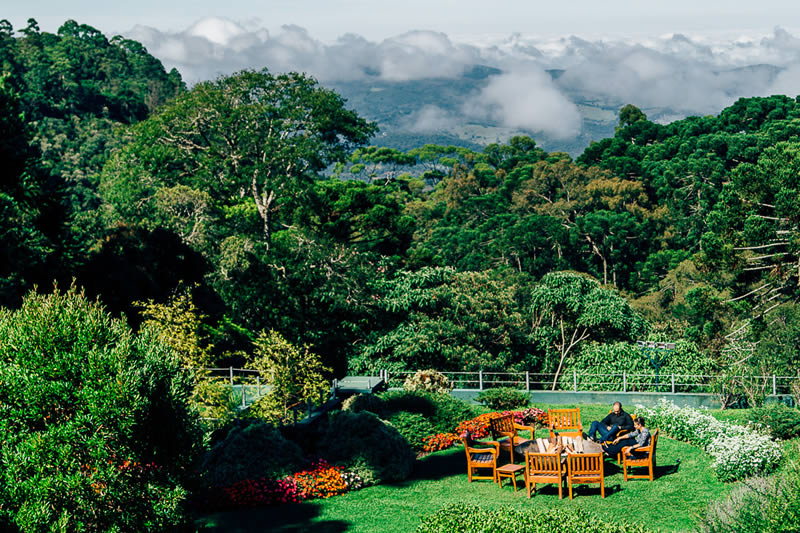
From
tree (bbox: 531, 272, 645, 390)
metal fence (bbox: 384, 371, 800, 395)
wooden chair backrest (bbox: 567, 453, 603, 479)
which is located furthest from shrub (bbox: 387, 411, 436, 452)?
tree (bbox: 531, 272, 645, 390)

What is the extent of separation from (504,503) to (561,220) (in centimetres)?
4147

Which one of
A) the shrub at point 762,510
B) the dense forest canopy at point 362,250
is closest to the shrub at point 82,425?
the shrub at point 762,510

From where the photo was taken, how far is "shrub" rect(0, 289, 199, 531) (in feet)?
23.4

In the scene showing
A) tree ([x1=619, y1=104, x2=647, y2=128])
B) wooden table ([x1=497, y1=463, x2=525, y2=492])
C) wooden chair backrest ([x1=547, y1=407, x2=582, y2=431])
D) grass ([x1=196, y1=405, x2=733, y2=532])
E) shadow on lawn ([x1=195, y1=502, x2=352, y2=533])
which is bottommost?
shadow on lawn ([x1=195, y1=502, x2=352, y2=533])

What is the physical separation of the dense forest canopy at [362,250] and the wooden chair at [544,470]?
706cm

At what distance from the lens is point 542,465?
429 inches

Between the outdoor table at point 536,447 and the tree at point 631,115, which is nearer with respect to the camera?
the outdoor table at point 536,447

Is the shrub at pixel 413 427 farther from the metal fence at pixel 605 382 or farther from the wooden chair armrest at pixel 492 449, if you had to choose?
the metal fence at pixel 605 382

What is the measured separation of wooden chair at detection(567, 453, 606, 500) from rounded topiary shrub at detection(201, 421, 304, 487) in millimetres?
4424

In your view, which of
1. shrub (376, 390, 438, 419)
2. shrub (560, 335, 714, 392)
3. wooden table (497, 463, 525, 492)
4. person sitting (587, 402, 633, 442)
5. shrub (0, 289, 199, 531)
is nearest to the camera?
shrub (0, 289, 199, 531)

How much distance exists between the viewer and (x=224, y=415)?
1416 centimetres

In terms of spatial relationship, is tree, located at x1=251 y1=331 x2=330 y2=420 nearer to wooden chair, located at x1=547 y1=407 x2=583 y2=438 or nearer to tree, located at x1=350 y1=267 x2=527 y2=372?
wooden chair, located at x1=547 y1=407 x2=583 y2=438

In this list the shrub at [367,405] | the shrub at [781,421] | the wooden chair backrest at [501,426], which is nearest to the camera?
the shrub at [781,421]

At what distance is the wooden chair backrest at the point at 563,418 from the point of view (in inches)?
556
